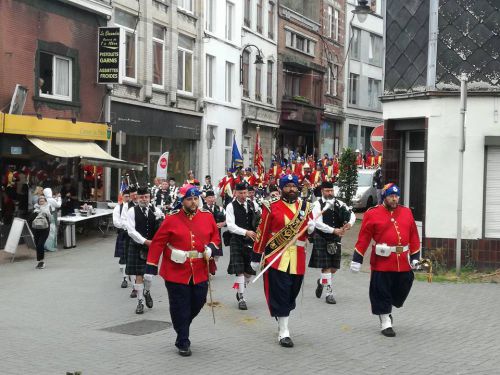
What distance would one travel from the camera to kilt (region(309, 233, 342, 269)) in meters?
12.5

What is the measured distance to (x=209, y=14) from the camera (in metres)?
35.9

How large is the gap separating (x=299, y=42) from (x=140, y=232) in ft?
120

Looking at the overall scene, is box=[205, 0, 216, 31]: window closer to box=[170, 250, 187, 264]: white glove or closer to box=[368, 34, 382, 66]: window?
box=[368, 34, 382, 66]: window

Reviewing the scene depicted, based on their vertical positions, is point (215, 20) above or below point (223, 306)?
above

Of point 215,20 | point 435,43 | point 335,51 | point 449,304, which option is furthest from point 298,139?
point 449,304

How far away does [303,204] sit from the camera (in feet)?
33.1

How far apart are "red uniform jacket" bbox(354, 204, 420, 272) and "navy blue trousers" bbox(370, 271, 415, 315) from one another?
0.33 feet

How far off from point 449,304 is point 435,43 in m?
5.87

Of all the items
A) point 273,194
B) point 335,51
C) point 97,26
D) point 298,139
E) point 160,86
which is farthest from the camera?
point 335,51

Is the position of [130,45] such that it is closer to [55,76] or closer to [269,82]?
[55,76]

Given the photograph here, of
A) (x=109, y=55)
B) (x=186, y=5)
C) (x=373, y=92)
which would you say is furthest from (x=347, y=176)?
(x=373, y=92)

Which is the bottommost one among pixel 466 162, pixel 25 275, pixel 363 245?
pixel 25 275

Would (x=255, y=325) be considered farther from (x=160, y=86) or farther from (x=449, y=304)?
(x=160, y=86)

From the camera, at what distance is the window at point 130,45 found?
28.6 meters
